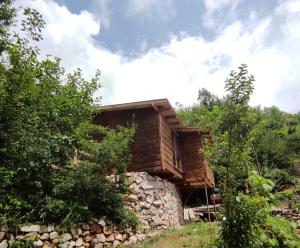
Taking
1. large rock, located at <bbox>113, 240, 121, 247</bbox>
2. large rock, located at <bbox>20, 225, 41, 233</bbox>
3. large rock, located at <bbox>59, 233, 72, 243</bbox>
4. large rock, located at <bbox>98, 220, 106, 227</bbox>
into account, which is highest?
large rock, located at <bbox>98, 220, 106, 227</bbox>

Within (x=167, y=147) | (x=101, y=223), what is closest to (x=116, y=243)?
(x=101, y=223)

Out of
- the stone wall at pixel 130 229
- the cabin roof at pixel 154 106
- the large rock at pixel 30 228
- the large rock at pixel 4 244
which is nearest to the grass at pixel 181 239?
the stone wall at pixel 130 229

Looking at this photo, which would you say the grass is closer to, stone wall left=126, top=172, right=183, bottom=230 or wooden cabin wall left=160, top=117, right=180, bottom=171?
stone wall left=126, top=172, right=183, bottom=230

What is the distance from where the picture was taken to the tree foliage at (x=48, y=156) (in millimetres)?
8672

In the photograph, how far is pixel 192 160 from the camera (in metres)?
18.4

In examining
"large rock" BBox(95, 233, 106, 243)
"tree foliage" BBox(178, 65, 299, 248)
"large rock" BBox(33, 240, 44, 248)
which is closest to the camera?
"tree foliage" BBox(178, 65, 299, 248)

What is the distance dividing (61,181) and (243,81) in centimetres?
686

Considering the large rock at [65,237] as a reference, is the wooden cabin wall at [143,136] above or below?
above

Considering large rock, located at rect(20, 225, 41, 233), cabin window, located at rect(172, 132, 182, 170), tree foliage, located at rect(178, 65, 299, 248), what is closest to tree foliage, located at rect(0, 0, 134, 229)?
large rock, located at rect(20, 225, 41, 233)

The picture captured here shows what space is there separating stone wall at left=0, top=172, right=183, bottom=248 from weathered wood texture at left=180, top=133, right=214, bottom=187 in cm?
139

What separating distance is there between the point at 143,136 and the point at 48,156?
5.82 meters

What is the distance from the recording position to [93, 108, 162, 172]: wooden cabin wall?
547 inches

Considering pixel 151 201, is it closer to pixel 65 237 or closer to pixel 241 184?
pixel 65 237

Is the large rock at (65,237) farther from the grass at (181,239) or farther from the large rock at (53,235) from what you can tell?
the grass at (181,239)
